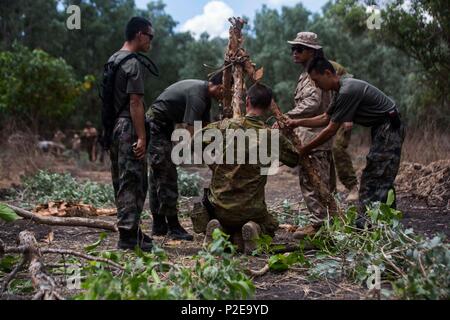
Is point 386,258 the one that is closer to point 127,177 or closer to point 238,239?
point 238,239

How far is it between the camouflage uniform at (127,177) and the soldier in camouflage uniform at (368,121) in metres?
1.37

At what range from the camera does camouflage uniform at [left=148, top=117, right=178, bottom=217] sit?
566cm

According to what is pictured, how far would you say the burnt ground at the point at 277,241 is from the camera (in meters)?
3.65

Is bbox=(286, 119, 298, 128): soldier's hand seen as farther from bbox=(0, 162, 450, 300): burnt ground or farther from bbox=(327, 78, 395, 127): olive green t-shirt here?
bbox=(0, 162, 450, 300): burnt ground

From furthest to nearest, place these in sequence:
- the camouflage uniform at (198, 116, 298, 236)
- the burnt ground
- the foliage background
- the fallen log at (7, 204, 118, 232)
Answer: the foliage background
the fallen log at (7, 204, 118, 232)
the camouflage uniform at (198, 116, 298, 236)
the burnt ground

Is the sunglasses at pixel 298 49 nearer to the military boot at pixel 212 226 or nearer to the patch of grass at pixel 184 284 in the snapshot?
the military boot at pixel 212 226

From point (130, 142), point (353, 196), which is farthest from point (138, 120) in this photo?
point (353, 196)

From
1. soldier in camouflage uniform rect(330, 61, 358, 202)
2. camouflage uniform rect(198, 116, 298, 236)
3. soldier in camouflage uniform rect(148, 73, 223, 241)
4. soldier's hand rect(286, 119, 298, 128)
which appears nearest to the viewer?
camouflage uniform rect(198, 116, 298, 236)

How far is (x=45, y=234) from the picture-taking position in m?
5.93

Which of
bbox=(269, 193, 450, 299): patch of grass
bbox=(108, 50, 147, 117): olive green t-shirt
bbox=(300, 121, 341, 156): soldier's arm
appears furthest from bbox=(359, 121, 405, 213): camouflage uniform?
bbox=(108, 50, 147, 117): olive green t-shirt

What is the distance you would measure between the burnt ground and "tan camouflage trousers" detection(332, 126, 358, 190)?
740 mm

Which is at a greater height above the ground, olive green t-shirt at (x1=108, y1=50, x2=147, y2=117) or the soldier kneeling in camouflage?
olive green t-shirt at (x1=108, y1=50, x2=147, y2=117)
